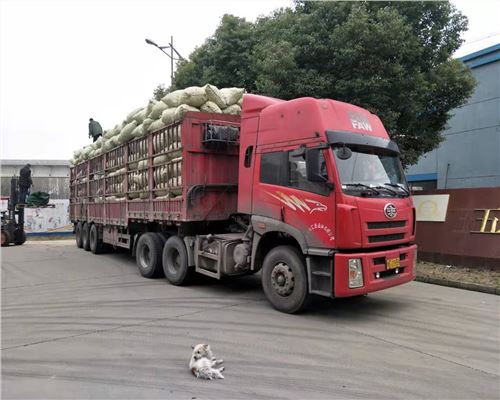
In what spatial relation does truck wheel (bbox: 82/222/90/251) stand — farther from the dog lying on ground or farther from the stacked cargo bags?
the dog lying on ground

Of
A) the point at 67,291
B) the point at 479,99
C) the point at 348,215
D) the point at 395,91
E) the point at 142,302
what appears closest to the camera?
the point at 348,215

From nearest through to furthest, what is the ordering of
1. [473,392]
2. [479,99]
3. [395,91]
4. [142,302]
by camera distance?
[473,392]
[142,302]
[395,91]
[479,99]

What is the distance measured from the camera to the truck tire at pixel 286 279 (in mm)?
5824

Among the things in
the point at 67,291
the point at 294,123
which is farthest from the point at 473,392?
the point at 67,291

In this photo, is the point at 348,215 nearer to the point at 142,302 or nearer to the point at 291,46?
the point at 142,302

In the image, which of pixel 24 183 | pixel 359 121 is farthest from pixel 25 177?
pixel 359 121

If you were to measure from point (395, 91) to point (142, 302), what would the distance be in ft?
24.1

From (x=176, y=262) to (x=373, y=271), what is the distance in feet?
14.0

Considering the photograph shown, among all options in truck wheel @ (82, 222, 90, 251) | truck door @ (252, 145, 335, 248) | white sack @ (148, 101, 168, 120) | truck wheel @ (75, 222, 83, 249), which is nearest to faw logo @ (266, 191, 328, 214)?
truck door @ (252, 145, 335, 248)

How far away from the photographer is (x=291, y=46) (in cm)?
1014

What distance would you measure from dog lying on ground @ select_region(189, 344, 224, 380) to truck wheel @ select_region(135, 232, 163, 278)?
4954mm

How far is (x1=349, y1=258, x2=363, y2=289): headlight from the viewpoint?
540cm

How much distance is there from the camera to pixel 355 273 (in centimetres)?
543

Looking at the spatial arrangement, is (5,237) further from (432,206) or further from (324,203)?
(324,203)
